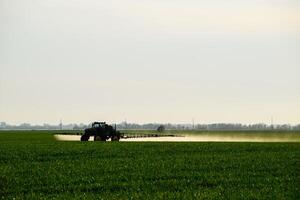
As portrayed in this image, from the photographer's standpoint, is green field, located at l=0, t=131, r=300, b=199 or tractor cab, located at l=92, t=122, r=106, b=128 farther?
tractor cab, located at l=92, t=122, r=106, b=128

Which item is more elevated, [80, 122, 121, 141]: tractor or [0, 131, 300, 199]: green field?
[80, 122, 121, 141]: tractor

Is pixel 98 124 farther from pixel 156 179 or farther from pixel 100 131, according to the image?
pixel 156 179

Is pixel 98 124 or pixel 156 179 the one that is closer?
pixel 156 179

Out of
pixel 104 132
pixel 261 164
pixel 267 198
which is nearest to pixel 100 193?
pixel 267 198

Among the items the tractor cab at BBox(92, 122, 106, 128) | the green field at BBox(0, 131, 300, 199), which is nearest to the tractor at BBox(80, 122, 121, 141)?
the tractor cab at BBox(92, 122, 106, 128)

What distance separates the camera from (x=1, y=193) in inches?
881

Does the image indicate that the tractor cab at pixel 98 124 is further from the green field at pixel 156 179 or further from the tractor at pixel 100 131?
the green field at pixel 156 179

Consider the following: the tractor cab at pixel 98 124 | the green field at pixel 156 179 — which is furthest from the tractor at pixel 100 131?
the green field at pixel 156 179

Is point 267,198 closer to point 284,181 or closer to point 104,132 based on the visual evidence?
point 284,181

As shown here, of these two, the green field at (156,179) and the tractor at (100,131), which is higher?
the tractor at (100,131)

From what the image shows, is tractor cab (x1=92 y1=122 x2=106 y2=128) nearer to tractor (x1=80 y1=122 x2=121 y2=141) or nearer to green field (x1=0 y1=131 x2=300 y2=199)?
tractor (x1=80 y1=122 x2=121 y2=141)

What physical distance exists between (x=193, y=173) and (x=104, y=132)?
43.2m

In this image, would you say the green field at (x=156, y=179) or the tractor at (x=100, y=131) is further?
the tractor at (x=100, y=131)

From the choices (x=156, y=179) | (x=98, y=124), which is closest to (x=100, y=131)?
(x=98, y=124)
